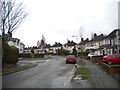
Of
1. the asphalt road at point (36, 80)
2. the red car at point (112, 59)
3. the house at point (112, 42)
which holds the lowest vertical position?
the asphalt road at point (36, 80)

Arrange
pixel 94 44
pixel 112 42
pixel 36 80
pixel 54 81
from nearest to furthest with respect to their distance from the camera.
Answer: pixel 54 81
pixel 36 80
pixel 112 42
pixel 94 44

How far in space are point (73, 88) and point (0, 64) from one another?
41.1 feet

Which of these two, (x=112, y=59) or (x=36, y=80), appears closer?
(x=36, y=80)

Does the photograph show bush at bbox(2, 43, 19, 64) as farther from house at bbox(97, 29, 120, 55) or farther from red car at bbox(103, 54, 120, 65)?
house at bbox(97, 29, 120, 55)

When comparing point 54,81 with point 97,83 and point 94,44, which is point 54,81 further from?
point 94,44

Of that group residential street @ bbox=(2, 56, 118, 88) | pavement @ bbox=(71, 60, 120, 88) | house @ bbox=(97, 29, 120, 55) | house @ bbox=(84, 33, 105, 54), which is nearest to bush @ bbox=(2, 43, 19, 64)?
residential street @ bbox=(2, 56, 118, 88)

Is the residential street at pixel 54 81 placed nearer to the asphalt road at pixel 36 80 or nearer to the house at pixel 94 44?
the asphalt road at pixel 36 80

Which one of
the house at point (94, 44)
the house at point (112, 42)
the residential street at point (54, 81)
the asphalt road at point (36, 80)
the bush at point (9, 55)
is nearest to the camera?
the residential street at point (54, 81)

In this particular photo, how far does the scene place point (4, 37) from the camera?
51.9ft

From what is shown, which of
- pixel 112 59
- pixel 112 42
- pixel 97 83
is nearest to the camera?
pixel 97 83

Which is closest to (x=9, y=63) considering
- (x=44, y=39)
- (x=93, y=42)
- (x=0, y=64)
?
(x=0, y=64)

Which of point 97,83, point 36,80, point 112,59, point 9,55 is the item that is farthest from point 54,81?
point 112,59

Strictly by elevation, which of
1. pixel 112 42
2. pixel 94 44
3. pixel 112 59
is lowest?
pixel 112 59

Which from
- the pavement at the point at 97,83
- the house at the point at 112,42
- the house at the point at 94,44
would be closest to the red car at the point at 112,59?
the pavement at the point at 97,83
